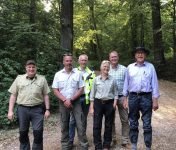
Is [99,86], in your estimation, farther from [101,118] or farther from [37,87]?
[37,87]

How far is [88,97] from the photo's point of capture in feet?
24.0

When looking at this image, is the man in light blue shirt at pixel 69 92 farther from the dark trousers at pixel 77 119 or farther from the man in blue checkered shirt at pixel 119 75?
the man in blue checkered shirt at pixel 119 75

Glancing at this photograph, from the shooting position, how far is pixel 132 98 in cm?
677

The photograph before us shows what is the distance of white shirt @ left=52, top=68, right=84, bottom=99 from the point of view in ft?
22.7

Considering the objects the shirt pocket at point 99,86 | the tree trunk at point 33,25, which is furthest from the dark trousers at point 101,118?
the tree trunk at point 33,25

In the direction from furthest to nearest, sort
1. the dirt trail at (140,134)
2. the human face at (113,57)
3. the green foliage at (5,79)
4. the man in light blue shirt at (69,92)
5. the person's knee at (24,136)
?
the green foliage at (5,79) < the dirt trail at (140,134) < the human face at (113,57) < the man in light blue shirt at (69,92) < the person's knee at (24,136)

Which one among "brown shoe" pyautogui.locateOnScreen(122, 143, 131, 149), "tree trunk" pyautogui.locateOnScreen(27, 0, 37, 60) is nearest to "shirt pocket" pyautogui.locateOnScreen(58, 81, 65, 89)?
"brown shoe" pyautogui.locateOnScreen(122, 143, 131, 149)

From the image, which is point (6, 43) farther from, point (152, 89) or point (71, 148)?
point (152, 89)

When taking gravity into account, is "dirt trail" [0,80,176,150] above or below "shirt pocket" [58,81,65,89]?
below

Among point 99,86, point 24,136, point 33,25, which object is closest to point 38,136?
point 24,136

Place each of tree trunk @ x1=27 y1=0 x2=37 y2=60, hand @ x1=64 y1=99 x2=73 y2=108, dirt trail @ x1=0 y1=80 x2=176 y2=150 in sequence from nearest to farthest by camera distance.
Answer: hand @ x1=64 y1=99 x2=73 y2=108
dirt trail @ x1=0 y1=80 x2=176 y2=150
tree trunk @ x1=27 y1=0 x2=37 y2=60

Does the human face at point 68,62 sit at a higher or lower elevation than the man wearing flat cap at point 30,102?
higher

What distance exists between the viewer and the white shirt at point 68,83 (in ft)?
22.7

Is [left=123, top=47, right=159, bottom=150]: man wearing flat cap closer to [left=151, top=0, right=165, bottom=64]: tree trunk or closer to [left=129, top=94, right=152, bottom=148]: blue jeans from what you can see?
[left=129, top=94, right=152, bottom=148]: blue jeans
